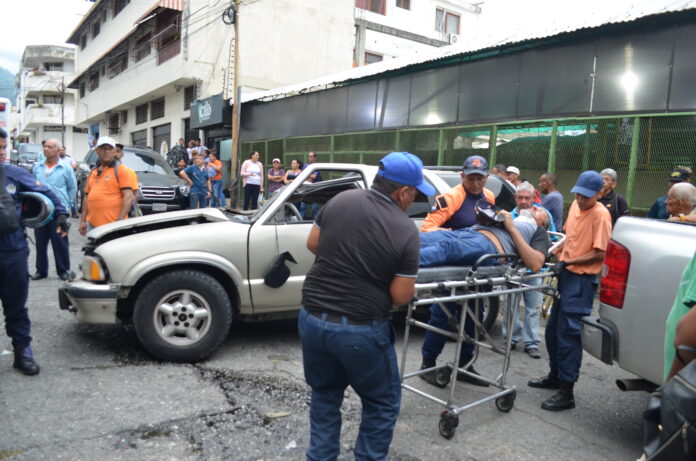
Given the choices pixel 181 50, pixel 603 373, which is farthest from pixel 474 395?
pixel 181 50

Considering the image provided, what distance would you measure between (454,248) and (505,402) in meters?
1.29

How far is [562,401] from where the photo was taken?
3910mm

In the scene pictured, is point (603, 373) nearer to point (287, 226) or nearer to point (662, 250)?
point (662, 250)

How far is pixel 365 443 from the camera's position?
245 cm

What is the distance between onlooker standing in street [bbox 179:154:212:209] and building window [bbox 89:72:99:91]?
27.1m

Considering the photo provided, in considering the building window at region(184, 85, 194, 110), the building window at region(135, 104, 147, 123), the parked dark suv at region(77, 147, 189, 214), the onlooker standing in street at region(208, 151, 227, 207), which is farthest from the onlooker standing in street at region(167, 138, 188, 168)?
the building window at region(135, 104, 147, 123)

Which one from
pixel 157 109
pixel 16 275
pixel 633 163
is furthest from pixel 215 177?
pixel 157 109

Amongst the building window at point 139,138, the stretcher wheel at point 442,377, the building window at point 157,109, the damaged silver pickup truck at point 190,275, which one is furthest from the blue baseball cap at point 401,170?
the building window at point 139,138

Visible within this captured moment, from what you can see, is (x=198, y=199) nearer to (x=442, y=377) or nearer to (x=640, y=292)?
(x=442, y=377)

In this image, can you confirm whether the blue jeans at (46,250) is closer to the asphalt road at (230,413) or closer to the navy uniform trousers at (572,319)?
the asphalt road at (230,413)

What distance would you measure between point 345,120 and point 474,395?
39.7 ft

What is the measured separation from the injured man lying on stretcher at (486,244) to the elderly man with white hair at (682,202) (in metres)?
1.44

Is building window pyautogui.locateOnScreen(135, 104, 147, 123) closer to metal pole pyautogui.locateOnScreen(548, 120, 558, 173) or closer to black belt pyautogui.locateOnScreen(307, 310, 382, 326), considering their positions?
metal pole pyautogui.locateOnScreen(548, 120, 558, 173)

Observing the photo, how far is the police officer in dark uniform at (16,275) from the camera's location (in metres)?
3.84
